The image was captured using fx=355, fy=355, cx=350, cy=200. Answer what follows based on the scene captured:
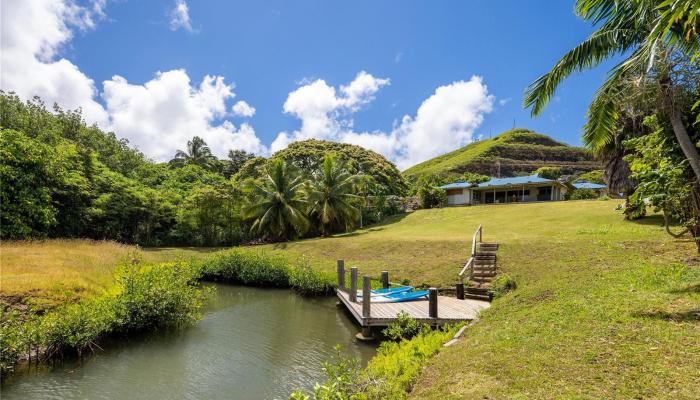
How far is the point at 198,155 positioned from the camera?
2325 inches

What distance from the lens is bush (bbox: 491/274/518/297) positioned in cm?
1255

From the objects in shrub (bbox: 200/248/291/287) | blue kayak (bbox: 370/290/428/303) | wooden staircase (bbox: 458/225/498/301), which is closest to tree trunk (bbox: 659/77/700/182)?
wooden staircase (bbox: 458/225/498/301)

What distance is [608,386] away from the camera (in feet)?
14.4

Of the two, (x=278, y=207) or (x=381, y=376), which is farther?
(x=278, y=207)

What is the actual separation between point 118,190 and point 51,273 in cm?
2299

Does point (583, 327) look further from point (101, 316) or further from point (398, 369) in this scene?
point (101, 316)

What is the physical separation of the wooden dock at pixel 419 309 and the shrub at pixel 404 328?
0.95ft

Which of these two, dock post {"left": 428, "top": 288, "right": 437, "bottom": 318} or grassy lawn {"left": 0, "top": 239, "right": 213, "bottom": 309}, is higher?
grassy lawn {"left": 0, "top": 239, "right": 213, "bottom": 309}

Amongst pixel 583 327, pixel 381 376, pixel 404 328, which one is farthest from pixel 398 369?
pixel 404 328

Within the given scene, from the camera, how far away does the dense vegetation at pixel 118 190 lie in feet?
62.7

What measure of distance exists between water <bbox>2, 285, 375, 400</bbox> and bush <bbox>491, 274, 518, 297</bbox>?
5180 millimetres

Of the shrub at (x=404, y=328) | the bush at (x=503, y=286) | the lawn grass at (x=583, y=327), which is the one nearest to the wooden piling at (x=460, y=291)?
the bush at (x=503, y=286)

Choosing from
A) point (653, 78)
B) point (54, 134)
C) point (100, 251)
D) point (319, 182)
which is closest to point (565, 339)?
point (653, 78)

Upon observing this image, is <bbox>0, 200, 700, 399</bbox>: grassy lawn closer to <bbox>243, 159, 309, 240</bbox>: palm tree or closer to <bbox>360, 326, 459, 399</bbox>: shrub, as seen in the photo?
<bbox>360, 326, 459, 399</bbox>: shrub
